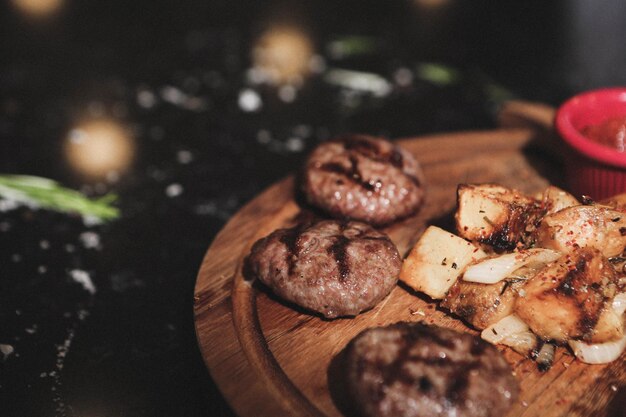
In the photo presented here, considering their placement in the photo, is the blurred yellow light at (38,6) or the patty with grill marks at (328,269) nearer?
the patty with grill marks at (328,269)

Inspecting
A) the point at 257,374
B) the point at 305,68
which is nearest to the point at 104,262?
the point at 257,374

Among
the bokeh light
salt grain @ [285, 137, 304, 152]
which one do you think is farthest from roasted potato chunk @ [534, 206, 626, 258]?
the bokeh light

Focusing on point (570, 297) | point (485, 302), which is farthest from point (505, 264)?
point (570, 297)

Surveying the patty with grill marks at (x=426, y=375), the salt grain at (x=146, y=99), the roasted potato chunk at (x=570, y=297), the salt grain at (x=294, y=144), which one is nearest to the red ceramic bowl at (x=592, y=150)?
the roasted potato chunk at (x=570, y=297)

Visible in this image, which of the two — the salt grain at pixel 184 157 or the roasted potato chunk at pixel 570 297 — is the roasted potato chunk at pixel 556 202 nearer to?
the roasted potato chunk at pixel 570 297

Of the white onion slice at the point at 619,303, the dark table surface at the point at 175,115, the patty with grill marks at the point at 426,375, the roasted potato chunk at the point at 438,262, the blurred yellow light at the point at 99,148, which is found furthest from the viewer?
the blurred yellow light at the point at 99,148

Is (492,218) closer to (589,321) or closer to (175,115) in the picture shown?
(589,321)
